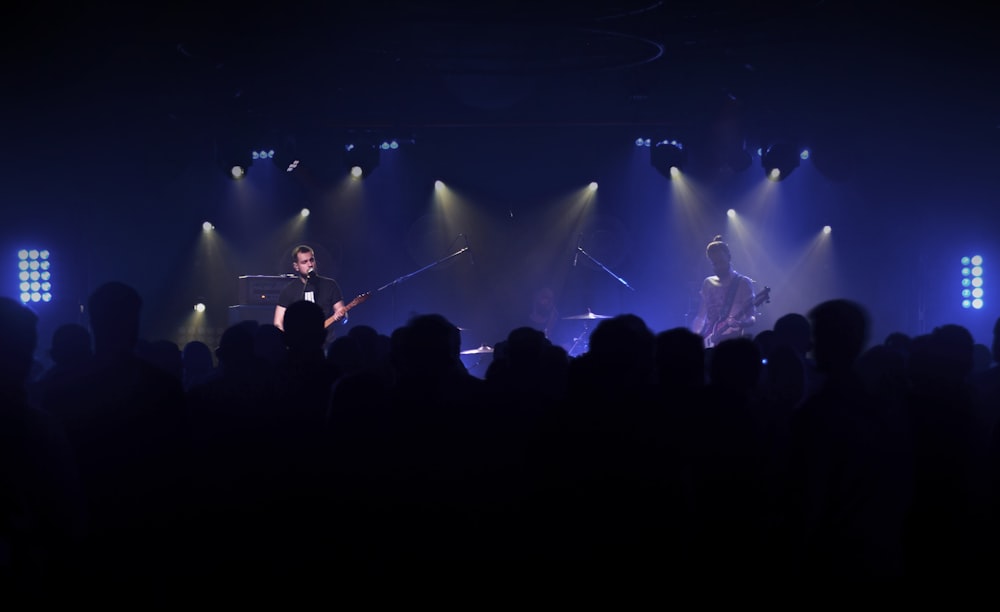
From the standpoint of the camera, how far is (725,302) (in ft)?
32.1

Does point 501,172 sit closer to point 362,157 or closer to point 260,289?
point 362,157

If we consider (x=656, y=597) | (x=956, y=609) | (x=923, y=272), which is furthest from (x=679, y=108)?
(x=656, y=597)

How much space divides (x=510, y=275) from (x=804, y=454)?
11446 mm

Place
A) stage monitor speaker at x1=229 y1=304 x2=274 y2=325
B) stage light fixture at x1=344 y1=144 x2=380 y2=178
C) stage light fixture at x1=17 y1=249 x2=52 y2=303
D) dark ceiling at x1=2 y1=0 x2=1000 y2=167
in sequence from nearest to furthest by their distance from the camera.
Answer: dark ceiling at x1=2 y1=0 x2=1000 y2=167 < stage monitor speaker at x1=229 y1=304 x2=274 y2=325 < stage light fixture at x1=344 y1=144 x2=380 y2=178 < stage light fixture at x1=17 y1=249 x2=52 y2=303

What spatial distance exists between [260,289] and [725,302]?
5614 millimetres

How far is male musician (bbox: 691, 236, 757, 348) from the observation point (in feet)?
31.8

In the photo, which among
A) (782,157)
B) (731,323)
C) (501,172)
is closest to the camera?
(731,323)

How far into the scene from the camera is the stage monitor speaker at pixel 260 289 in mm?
11094

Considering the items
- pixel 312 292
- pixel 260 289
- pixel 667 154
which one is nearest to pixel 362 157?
pixel 260 289

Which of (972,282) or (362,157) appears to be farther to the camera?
(972,282)

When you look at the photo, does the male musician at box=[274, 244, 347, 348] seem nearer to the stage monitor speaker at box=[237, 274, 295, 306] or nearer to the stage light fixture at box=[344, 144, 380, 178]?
the stage monitor speaker at box=[237, 274, 295, 306]

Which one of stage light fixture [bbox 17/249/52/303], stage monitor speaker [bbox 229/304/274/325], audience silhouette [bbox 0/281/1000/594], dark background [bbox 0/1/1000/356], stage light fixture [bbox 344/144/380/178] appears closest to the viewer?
audience silhouette [bbox 0/281/1000/594]

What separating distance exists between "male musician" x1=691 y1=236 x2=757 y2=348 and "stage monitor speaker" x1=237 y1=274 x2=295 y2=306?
511cm

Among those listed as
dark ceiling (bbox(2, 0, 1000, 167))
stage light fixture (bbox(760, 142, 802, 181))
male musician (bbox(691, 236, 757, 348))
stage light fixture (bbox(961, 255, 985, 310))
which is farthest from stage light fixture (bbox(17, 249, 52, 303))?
stage light fixture (bbox(961, 255, 985, 310))
